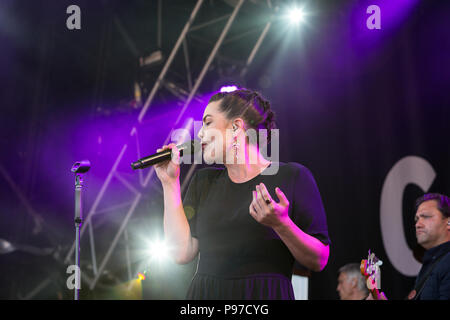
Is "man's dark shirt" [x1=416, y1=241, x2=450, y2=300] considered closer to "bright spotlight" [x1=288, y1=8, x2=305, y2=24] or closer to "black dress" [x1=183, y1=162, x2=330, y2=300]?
"black dress" [x1=183, y1=162, x2=330, y2=300]

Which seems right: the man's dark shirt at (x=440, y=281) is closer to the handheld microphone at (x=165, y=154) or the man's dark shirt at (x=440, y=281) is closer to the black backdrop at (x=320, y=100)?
the black backdrop at (x=320, y=100)

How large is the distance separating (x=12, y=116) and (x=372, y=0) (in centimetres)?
337

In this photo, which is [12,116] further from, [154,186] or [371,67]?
[371,67]

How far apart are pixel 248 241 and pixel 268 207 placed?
26 cm

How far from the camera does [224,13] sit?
3979 mm

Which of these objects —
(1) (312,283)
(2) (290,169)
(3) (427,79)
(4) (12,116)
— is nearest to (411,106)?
(3) (427,79)

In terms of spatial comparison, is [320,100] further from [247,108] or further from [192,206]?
[192,206]

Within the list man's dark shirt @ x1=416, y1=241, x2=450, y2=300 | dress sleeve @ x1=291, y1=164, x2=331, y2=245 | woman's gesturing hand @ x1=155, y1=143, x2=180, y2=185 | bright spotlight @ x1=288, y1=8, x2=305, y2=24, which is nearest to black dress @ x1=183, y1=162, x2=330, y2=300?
dress sleeve @ x1=291, y1=164, x2=331, y2=245

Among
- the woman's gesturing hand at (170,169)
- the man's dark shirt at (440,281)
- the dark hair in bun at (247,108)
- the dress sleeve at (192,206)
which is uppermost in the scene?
the dark hair in bun at (247,108)

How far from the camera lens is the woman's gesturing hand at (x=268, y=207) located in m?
1.14

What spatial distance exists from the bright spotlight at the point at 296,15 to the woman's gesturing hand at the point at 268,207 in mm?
3214

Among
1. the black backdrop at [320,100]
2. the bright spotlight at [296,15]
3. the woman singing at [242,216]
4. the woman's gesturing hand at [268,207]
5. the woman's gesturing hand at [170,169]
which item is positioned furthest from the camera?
the bright spotlight at [296,15]

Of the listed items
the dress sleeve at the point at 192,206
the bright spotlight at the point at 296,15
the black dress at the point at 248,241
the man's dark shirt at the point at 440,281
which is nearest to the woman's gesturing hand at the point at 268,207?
the black dress at the point at 248,241

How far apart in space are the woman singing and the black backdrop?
98.6 inches
